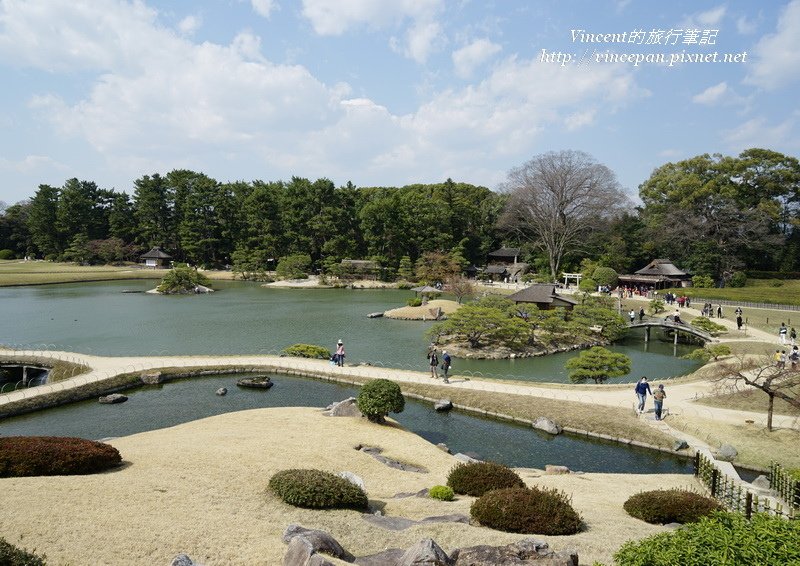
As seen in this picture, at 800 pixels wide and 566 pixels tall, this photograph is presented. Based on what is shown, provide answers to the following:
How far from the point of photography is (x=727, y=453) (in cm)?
1596

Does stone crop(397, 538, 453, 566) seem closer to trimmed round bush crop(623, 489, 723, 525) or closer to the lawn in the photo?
trimmed round bush crop(623, 489, 723, 525)

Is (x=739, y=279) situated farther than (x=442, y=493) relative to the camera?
Yes

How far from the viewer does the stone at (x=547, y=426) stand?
18594 millimetres

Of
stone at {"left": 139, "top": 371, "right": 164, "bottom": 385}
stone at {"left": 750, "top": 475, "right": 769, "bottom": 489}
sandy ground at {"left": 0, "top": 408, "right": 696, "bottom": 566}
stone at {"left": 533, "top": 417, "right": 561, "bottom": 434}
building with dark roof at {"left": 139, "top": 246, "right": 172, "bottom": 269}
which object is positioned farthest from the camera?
building with dark roof at {"left": 139, "top": 246, "right": 172, "bottom": 269}

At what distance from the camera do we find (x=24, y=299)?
53.8 m

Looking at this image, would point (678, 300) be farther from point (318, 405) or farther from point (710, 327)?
point (318, 405)

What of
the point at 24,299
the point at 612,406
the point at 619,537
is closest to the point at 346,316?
the point at 612,406

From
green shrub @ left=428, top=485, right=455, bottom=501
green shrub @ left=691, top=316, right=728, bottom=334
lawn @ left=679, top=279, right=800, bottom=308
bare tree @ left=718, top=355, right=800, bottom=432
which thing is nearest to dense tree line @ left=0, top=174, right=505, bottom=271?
lawn @ left=679, top=279, right=800, bottom=308

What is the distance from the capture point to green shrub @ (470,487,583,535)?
895 cm

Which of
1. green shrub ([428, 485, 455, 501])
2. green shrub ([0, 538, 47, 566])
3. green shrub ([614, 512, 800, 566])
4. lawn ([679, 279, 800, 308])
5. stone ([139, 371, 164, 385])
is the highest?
lawn ([679, 279, 800, 308])

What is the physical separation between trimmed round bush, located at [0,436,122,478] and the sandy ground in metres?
0.46

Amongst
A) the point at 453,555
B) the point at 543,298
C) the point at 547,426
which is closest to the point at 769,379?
the point at 547,426

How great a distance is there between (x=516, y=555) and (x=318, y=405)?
1548 cm

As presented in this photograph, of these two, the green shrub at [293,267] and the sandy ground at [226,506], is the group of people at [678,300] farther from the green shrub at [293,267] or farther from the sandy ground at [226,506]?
the green shrub at [293,267]
